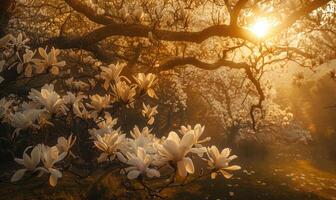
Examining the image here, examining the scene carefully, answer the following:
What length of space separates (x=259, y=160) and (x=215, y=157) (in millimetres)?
23519

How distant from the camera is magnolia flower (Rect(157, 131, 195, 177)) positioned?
2.59 m

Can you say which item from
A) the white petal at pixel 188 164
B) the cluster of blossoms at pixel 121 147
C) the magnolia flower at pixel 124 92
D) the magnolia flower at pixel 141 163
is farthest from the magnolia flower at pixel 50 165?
the magnolia flower at pixel 124 92

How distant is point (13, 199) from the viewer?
9.55 meters

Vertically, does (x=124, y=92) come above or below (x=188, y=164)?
above

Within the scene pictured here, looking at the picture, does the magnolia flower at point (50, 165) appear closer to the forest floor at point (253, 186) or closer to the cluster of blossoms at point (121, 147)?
the cluster of blossoms at point (121, 147)

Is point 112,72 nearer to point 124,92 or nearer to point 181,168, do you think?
point 124,92

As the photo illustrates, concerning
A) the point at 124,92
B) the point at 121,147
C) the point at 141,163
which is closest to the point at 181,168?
the point at 141,163

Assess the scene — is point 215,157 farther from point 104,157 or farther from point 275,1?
point 275,1

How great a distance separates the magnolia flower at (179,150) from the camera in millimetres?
2588

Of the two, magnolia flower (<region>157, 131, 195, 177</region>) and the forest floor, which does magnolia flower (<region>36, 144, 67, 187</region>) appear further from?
the forest floor

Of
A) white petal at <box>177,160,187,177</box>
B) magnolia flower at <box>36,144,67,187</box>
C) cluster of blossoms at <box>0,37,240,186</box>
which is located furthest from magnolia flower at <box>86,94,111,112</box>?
white petal at <box>177,160,187,177</box>

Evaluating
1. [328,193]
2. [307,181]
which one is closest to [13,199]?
[328,193]

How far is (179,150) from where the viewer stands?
8.54 feet

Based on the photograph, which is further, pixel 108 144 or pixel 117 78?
pixel 117 78
